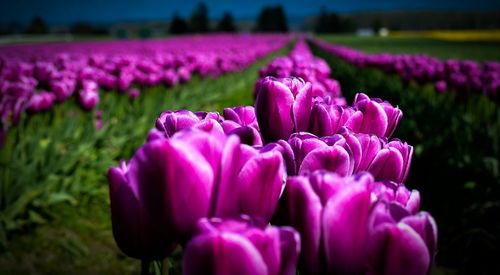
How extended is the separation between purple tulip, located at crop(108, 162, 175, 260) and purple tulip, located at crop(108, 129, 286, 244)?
0.02 metres

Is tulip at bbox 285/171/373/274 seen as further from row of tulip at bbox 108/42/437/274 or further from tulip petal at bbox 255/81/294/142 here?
tulip petal at bbox 255/81/294/142

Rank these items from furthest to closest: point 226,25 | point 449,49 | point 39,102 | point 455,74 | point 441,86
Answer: point 226,25 < point 449,49 < point 441,86 < point 455,74 < point 39,102

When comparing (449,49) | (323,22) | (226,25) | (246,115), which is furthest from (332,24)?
(246,115)

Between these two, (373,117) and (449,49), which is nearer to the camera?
(373,117)

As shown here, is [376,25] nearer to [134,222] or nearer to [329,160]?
[329,160]

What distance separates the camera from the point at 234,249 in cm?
50

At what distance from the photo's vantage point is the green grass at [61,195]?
120 inches

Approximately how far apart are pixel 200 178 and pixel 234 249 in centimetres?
12

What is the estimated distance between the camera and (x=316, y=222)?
1.98ft

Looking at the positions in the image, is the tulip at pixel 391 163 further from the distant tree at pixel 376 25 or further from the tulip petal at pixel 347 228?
the distant tree at pixel 376 25

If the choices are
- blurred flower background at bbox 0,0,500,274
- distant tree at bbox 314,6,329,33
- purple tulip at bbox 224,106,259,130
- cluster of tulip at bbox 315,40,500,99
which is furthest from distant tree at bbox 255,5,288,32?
purple tulip at bbox 224,106,259,130

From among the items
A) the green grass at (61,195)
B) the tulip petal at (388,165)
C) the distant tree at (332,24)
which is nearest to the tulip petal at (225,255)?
the tulip petal at (388,165)

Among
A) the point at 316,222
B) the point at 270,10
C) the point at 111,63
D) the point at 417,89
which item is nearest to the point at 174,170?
the point at 316,222

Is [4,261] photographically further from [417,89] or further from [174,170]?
[417,89]
